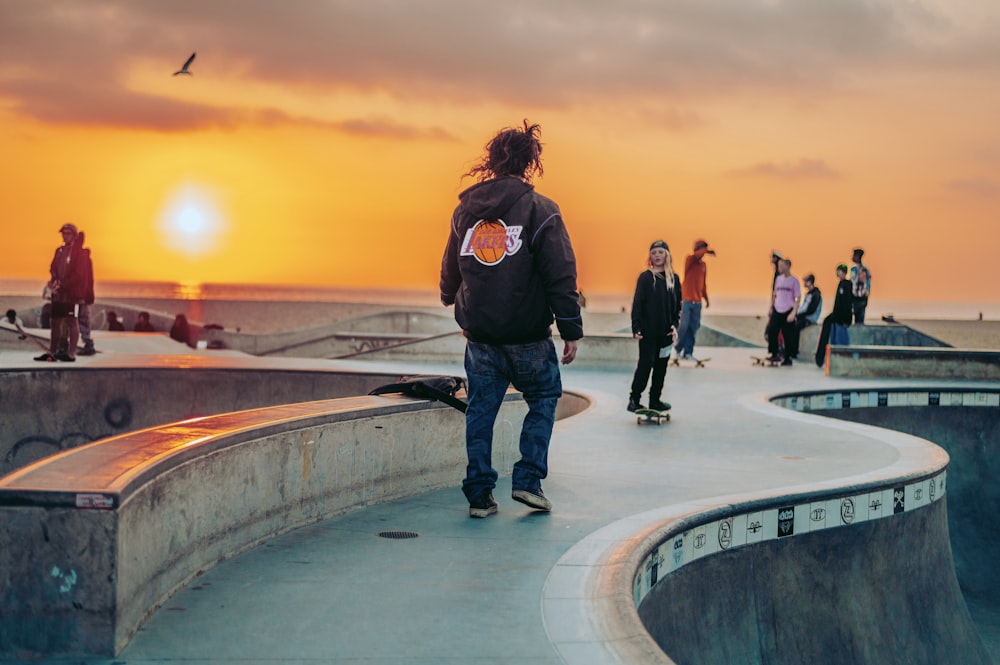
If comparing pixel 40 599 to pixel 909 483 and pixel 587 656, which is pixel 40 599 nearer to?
pixel 587 656

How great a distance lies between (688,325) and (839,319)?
10.1 feet

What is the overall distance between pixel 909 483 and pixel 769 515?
61.0 inches

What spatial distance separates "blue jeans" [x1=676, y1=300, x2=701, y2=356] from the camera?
18500 mm

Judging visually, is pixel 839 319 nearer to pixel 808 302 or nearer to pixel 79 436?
pixel 808 302

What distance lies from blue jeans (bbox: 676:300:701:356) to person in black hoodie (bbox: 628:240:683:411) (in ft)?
25.1

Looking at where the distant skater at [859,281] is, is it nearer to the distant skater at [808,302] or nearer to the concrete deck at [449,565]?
the distant skater at [808,302]

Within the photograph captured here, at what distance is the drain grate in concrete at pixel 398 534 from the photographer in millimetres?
5434

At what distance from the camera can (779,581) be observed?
605 centimetres

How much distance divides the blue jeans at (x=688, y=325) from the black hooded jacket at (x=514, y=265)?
12931 millimetres

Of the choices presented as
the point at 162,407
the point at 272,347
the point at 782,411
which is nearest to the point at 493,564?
the point at 782,411

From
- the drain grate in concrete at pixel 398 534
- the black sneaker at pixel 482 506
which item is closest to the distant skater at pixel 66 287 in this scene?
the black sneaker at pixel 482 506

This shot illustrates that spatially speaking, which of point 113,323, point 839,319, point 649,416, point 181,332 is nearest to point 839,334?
point 839,319

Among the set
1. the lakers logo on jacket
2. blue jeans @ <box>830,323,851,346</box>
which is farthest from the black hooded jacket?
blue jeans @ <box>830,323,851,346</box>

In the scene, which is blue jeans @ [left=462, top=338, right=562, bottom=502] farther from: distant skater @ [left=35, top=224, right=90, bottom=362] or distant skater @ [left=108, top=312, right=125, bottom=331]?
distant skater @ [left=108, top=312, right=125, bottom=331]
